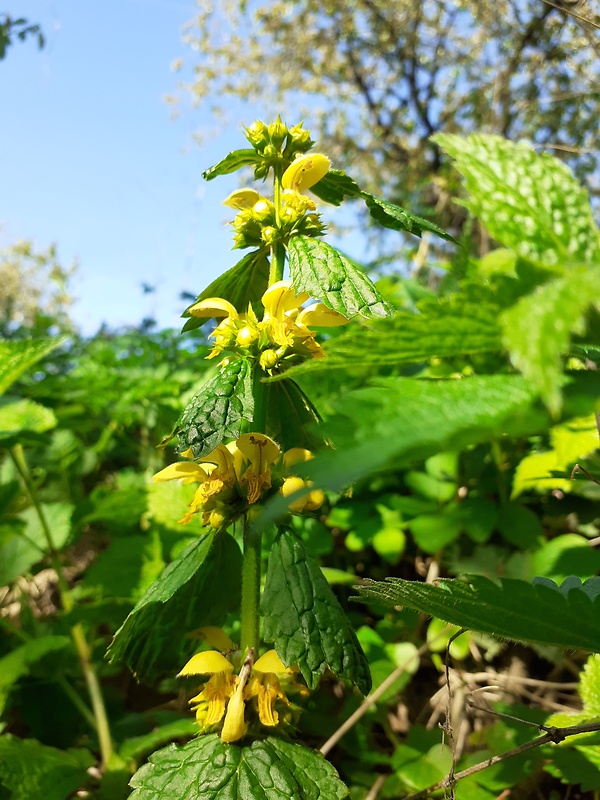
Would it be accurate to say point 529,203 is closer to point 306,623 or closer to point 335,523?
point 306,623

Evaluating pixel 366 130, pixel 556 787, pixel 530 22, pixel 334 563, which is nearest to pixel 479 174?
pixel 556 787

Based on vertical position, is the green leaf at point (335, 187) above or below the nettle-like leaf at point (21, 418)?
above

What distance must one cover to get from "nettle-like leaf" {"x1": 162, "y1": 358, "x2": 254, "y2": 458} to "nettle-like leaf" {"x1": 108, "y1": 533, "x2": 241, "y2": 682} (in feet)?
0.58

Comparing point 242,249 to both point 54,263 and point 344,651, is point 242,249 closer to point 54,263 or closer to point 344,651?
point 344,651

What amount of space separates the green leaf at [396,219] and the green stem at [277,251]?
0.12 meters

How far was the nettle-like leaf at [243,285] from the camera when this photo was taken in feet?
2.60

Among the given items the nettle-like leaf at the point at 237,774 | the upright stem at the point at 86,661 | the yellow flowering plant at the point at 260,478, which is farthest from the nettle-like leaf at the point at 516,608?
the upright stem at the point at 86,661

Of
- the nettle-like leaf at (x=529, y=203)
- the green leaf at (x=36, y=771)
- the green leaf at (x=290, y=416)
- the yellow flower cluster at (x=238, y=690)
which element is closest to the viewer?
the nettle-like leaf at (x=529, y=203)

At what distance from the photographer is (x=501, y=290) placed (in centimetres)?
36

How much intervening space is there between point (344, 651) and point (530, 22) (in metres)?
6.02

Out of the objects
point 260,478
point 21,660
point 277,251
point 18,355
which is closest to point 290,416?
point 260,478

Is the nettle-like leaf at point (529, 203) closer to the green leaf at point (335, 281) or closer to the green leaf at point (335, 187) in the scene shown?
the green leaf at point (335, 281)

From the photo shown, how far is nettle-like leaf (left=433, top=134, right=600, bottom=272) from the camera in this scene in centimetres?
39

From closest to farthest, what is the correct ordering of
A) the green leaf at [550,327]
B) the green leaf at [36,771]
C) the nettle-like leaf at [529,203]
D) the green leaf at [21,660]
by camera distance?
the green leaf at [550,327] < the nettle-like leaf at [529,203] < the green leaf at [36,771] < the green leaf at [21,660]
